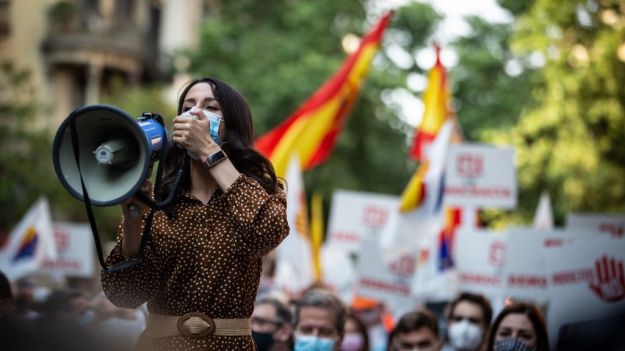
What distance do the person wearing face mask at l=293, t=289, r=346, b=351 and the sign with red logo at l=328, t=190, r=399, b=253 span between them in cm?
869

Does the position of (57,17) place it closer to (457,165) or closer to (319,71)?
(319,71)


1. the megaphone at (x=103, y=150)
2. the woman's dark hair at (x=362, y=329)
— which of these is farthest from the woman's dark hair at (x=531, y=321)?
the megaphone at (x=103, y=150)

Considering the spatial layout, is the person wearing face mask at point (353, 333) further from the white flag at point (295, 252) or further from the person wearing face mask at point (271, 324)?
the white flag at point (295, 252)

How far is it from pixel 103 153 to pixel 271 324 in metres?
3.56

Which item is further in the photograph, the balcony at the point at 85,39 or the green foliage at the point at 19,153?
the balcony at the point at 85,39

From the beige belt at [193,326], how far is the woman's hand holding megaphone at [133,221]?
23cm

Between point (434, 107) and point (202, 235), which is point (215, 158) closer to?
point (202, 235)

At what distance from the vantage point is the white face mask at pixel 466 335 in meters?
7.26

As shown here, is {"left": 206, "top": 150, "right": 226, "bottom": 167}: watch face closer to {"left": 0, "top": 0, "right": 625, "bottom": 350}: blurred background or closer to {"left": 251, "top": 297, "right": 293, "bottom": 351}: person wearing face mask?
{"left": 251, "top": 297, "right": 293, "bottom": 351}: person wearing face mask

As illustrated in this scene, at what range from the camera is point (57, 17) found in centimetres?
2992

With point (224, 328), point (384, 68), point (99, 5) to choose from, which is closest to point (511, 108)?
point (384, 68)

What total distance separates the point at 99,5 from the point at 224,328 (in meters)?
28.7

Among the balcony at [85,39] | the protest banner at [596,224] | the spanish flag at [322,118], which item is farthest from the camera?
the balcony at [85,39]

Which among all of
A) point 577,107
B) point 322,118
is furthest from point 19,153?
point 322,118
